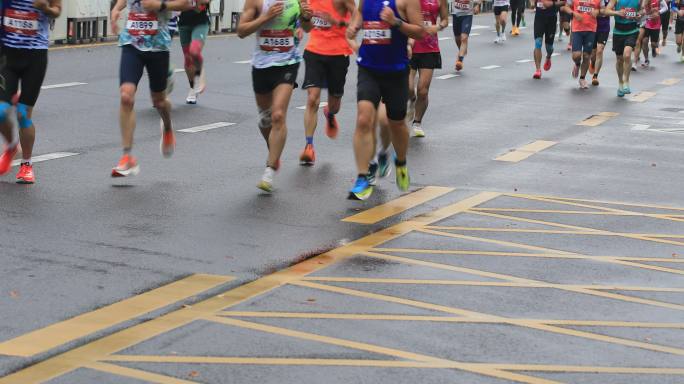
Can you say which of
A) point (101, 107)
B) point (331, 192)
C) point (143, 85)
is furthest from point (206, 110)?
point (331, 192)

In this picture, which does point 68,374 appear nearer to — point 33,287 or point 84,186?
point 33,287

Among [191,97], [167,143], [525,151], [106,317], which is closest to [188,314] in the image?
[106,317]

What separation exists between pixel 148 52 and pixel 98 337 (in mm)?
5103

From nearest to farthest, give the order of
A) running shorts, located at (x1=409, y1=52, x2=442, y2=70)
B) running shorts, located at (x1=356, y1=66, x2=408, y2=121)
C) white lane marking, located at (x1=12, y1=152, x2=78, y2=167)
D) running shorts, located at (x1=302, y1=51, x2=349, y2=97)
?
1. running shorts, located at (x1=356, y1=66, x2=408, y2=121)
2. white lane marking, located at (x1=12, y1=152, x2=78, y2=167)
3. running shorts, located at (x1=302, y1=51, x2=349, y2=97)
4. running shorts, located at (x1=409, y1=52, x2=442, y2=70)

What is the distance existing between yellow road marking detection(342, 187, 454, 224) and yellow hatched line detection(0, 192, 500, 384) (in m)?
0.26

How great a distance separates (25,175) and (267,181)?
1.80 m

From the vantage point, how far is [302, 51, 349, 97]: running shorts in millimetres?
12820

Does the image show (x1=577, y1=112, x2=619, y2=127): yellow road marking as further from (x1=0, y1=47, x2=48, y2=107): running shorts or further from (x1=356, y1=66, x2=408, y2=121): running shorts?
(x1=0, y1=47, x2=48, y2=107): running shorts

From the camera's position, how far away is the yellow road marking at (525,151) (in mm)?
13883

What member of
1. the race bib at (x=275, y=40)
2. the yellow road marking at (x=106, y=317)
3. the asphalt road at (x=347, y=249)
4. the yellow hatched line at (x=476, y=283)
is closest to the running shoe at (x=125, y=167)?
the asphalt road at (x=347, y=249)

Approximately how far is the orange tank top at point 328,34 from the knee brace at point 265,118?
52.6 inches

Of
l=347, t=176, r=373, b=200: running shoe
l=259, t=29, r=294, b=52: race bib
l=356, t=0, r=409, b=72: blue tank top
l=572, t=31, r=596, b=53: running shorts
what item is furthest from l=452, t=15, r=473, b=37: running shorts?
l=347, t=176, r=373, b=200: running shoe

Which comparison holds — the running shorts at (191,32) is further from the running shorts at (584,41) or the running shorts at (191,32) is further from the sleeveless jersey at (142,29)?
the running shorts at (584,41)

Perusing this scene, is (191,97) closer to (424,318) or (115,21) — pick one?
(115,21)
